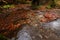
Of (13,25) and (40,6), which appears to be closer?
(13,25)

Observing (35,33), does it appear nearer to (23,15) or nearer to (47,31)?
(47,31)

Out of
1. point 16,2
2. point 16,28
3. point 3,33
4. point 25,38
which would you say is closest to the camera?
point 25,38

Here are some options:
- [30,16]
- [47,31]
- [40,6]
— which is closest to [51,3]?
[40,6]

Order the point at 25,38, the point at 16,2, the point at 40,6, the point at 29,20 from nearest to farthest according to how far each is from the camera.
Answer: the point at 25,38 → the point at 29,20 → the point at 40,6 → the point at 16,2

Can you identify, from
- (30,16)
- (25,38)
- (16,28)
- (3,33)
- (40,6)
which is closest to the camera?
(25,38)

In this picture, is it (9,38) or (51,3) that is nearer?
(9,38)

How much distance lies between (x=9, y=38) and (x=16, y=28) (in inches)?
40.1

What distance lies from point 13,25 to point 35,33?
4.50 ft

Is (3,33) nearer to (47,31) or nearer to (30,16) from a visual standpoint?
(47,31)

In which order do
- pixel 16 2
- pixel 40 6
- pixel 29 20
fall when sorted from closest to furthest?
1. pixel 29 20
2. pixel 40 6
3. pixel 16 2

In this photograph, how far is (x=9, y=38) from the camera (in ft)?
19.8

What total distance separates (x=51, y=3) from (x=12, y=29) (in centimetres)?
605

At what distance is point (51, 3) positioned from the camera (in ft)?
39.2

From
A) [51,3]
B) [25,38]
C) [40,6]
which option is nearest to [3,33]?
[25,38]
